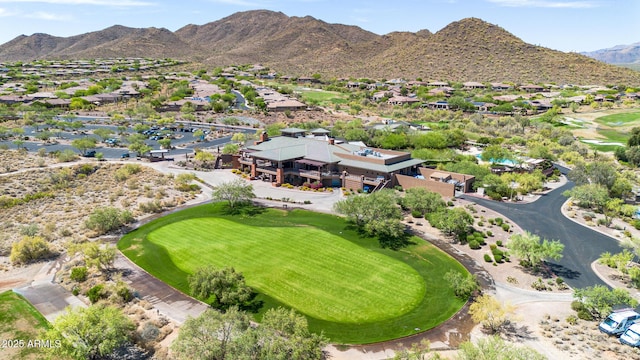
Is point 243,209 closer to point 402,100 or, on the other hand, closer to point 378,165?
point 378,165

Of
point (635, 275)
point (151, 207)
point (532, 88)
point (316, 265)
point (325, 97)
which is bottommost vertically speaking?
point (316, 265)

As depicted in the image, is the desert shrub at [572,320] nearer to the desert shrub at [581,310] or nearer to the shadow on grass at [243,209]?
the desert shrub at [581,310]

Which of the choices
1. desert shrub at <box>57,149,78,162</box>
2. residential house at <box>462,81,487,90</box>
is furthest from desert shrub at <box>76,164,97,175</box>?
residential house at <box>462,81,487,90</box>

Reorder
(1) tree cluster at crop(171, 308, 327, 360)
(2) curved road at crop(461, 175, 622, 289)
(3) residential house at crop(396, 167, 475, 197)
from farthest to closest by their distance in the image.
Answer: (3) residential house at crop(396, 167, 475, 197) < (2) curved road at crop(461, 175, 622, 289) < (1) tree cluster at crop(171, 308, 327, 360)

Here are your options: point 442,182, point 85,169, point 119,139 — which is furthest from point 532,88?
point 85,169

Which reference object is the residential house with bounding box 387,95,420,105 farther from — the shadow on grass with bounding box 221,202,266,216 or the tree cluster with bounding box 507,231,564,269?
the tree cluster with bounding box 507,231,564,269

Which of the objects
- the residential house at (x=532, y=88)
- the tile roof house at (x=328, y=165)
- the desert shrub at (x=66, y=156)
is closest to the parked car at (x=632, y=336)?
the tile roof house at (x=328, y=165)
